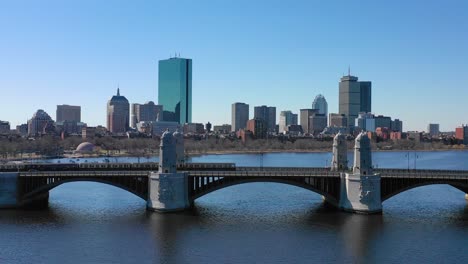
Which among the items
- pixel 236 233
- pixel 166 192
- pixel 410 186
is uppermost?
pixel 410 186

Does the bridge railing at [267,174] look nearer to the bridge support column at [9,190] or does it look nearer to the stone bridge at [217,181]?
the stone bridge at [217,181]

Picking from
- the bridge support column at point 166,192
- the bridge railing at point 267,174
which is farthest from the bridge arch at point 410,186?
the bridge support column at point 166,192

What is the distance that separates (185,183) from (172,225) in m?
10.7

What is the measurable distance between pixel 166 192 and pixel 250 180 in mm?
12273

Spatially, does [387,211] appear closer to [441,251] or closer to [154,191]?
[441,251]

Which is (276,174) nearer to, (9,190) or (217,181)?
(217,181)

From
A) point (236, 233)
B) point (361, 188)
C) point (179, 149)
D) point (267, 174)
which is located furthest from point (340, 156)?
point (236, 233)

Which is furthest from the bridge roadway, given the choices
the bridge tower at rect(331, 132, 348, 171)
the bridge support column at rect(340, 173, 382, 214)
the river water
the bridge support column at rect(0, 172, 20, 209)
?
the bridge tower at rect(331, 132, 348, 171)

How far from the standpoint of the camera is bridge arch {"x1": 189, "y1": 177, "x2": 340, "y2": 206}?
7750 cm

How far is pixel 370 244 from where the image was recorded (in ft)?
194

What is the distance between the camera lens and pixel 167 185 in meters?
75.2

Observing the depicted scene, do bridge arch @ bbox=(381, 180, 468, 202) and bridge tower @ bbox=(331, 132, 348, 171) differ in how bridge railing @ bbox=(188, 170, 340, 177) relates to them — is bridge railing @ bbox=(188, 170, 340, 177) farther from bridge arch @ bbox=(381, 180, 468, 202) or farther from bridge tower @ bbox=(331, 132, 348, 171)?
bridge tower @ bbox=(331, 132, 348, 171)

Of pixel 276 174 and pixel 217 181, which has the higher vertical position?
pixel 276 174

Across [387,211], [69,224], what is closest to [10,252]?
[69,224]
